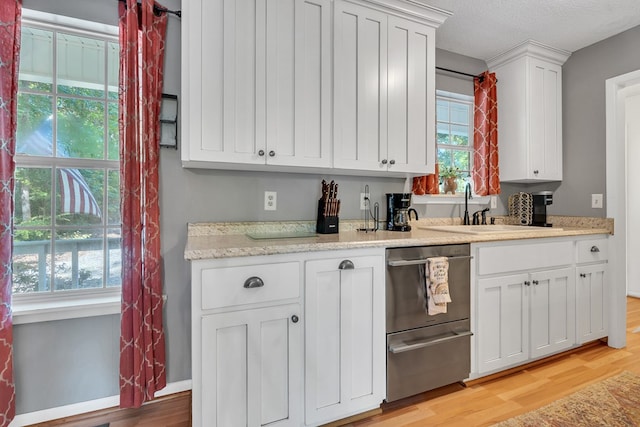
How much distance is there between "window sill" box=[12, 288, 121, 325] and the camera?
1612mm

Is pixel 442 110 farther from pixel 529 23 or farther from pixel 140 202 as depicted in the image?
pixel 140 202

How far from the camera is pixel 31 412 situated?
5.39ft

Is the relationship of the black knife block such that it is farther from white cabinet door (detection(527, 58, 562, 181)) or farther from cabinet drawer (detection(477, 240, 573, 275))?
white cabinet door (detection(527, 58, 562, 181))

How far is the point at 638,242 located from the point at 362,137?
13.5ft

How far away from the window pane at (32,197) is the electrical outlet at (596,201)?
159 inches

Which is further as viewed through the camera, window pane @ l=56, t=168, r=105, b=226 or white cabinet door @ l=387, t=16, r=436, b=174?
white cabinet door @ l=387, t=16, r=436, b=174

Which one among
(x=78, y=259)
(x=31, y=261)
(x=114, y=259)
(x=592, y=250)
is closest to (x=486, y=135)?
(x=592, y=250)

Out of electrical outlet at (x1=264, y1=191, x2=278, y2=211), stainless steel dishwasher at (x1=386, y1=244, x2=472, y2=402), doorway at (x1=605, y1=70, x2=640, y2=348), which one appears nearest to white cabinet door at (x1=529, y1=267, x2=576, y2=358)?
doorway at (x1=605, y1=70, x2=640, y2=348)

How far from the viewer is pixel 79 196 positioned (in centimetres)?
182

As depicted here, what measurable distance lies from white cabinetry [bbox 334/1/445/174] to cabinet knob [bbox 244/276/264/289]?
35.1 inches

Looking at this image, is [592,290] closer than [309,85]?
No

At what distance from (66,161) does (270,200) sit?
1200 millimetres

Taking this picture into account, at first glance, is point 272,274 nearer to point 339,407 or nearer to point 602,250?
point 339,407

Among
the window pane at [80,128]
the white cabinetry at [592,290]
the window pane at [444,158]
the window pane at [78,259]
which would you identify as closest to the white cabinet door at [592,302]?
the white cabinetry at [592,290]
